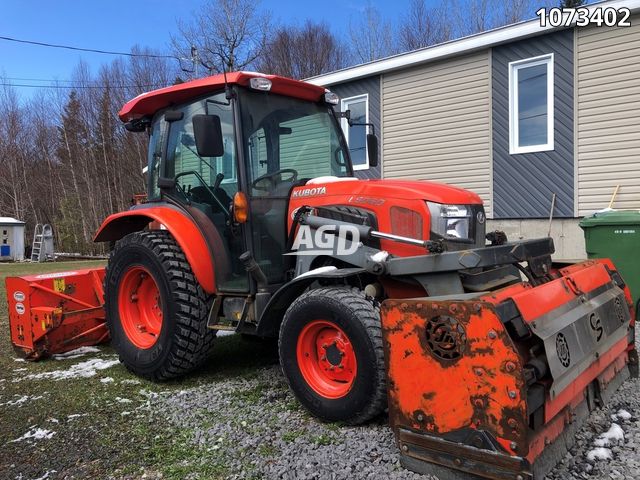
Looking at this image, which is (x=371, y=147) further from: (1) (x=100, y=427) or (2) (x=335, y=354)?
(1) (x=100, y=427)

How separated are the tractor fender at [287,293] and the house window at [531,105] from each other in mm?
6743

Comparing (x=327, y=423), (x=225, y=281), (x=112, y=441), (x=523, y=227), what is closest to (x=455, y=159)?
(x=523, y=227)

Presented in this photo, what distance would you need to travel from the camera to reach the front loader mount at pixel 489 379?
7.37 feet

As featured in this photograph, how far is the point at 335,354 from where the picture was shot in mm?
3215

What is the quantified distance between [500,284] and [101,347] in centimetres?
421

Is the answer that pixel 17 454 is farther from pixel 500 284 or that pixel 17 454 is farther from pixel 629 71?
pixel 629 71

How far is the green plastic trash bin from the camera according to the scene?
6113 mm

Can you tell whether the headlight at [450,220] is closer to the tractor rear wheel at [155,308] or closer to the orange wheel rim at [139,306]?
the tractor rear wheel at [155,308]

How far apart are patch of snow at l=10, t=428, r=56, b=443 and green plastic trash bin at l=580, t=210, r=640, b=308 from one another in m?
6.14

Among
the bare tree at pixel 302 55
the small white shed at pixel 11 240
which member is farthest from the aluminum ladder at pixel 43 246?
the bare tree at pixel 302 55

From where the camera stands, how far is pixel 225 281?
408 cm

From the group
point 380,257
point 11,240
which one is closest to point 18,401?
point 380,257

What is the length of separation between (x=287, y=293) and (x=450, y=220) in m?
1.22

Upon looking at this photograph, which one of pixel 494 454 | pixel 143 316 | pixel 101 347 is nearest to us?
pixel 494 454
